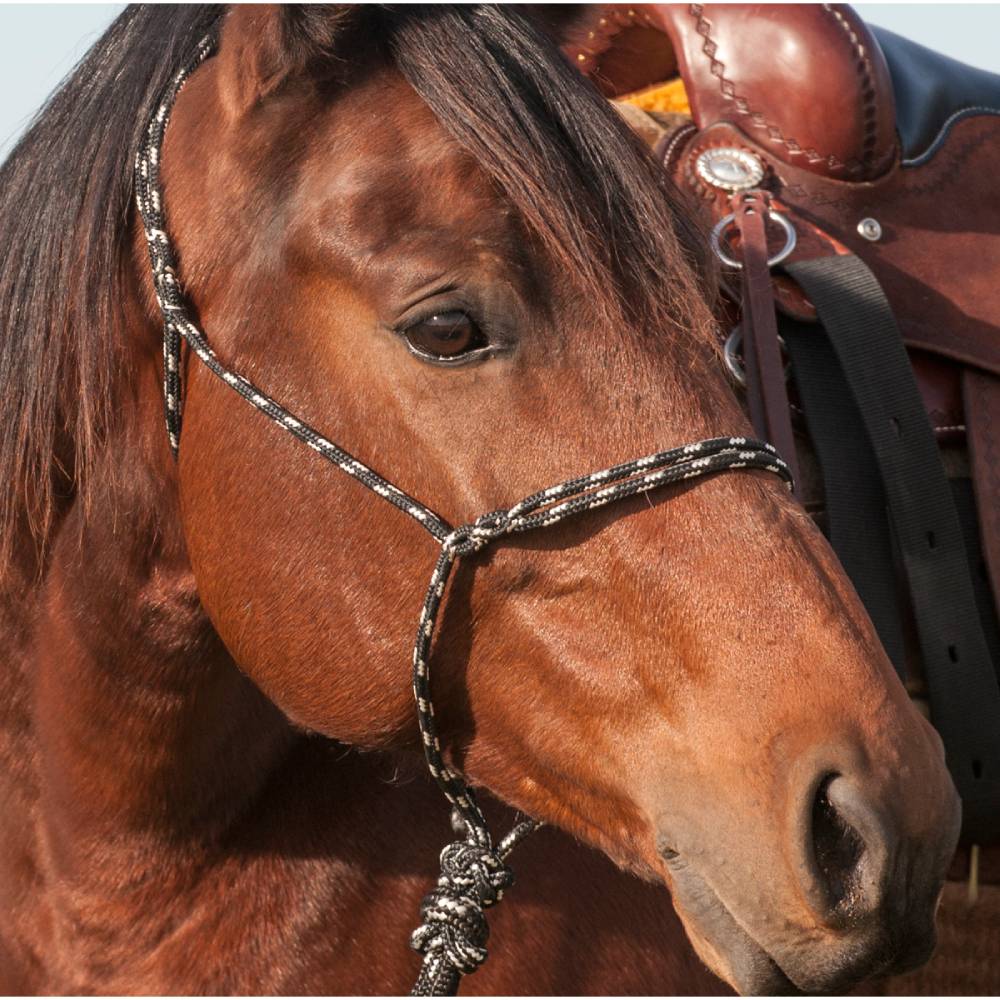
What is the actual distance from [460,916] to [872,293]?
43.1 inches

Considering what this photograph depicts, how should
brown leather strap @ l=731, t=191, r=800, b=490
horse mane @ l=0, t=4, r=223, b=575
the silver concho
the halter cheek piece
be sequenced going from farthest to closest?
the silver concho
brown leather strap @ l=731, t=191, r=800, b=490
horse mane @ l=0, t=4, r=223, b=575
the halter cheek piece

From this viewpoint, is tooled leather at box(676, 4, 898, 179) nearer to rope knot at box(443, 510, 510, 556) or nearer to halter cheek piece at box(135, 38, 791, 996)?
halter cheek piece at box(135, 38, 791, 996)

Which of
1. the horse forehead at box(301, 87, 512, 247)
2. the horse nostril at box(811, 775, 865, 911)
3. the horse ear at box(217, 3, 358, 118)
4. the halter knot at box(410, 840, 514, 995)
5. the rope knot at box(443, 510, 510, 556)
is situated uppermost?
the horse ear at box(217, 3, 358, 118)

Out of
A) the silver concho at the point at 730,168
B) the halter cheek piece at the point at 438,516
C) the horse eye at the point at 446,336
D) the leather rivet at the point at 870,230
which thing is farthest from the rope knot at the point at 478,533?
the leather rivet at the point at 870,230

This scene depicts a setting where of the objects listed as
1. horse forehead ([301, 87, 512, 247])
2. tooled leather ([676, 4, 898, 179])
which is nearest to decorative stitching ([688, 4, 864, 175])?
tooled leather ([676, 4, 898, 179])

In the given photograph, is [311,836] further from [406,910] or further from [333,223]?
[333,223]

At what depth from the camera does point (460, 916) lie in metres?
1.62

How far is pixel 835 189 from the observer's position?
7.06 ft

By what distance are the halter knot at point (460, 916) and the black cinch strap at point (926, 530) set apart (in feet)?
2.42

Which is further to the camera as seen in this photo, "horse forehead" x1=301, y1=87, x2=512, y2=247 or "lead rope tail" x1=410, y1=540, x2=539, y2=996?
"lead rope tail" x1=410, y1=540, x2=539, y2=996

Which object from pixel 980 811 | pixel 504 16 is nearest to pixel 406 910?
pixel 980 811

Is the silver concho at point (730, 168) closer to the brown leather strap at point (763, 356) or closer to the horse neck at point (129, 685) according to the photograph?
the brown leather strap at point (763, 356)

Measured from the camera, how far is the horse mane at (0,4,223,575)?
1.60m

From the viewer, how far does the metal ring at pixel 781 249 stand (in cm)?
193
